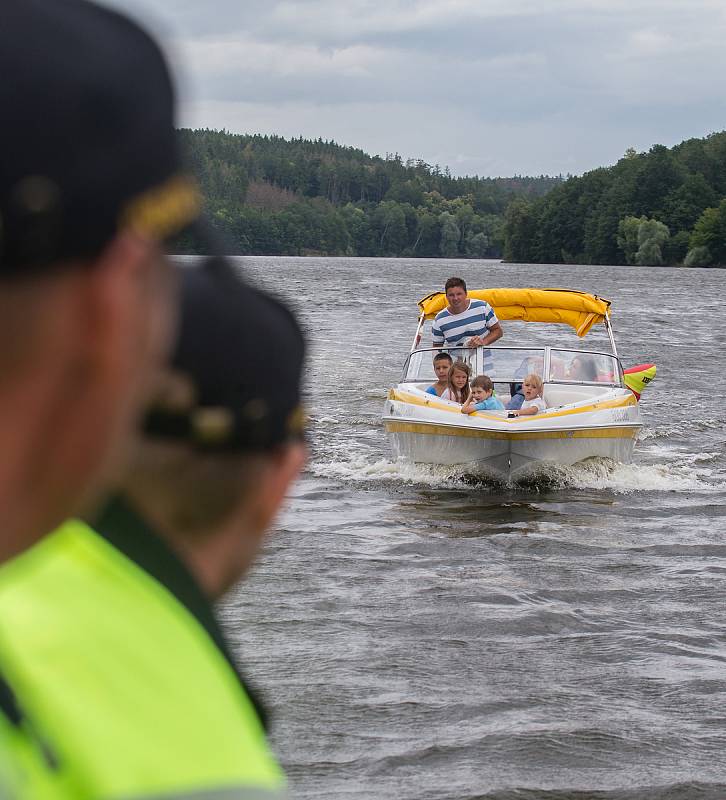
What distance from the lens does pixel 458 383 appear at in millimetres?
13312

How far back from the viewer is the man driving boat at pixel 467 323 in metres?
13.5

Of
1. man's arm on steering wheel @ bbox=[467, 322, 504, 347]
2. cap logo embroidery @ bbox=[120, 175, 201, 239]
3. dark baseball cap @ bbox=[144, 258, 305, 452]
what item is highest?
cap logo embroidery @ bbox=[120, 175, 201, 239]

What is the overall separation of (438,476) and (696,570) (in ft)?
12.2

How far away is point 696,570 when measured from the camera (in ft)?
33.9

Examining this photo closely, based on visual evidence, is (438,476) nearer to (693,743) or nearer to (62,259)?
(693,743)

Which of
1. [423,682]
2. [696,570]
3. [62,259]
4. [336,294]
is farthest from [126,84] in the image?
[336,294]

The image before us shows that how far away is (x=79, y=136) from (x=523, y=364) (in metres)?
13.5

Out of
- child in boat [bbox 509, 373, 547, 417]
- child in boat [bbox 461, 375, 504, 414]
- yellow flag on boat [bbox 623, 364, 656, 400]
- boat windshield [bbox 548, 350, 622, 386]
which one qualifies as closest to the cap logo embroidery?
child in boat [bbox 461, 375, 504, 414]

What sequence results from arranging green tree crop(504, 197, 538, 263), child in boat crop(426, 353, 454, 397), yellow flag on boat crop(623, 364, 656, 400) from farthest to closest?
green tree crop(504, 197, 538, 263) < yellow flag on boat crop(623, 364, 656, 400) < child in boat crop(426, 353, 454, 397)

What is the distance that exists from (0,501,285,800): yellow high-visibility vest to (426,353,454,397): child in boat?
493 inches

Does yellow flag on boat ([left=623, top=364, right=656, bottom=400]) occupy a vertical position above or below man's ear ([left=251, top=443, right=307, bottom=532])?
below

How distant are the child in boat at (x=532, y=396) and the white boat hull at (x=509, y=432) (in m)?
0.15

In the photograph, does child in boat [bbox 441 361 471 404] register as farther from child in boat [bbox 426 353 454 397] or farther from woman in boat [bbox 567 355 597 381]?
woman in boat [bbox 567 355 597 381]

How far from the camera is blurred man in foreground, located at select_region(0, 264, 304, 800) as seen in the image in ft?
2.29
